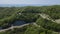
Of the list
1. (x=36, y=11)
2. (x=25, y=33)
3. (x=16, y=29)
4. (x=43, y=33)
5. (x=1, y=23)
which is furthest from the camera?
(x=36, y=11)

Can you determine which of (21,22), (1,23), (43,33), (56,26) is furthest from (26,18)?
(43,33)

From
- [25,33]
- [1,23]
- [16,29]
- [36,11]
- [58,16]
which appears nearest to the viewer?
[25,33]

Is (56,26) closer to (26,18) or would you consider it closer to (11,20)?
(26,18)

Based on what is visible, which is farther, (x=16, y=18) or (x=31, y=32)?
(x=16, y=18)

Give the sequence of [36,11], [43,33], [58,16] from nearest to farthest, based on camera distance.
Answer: [43,33] → [58,16] → [36,11]

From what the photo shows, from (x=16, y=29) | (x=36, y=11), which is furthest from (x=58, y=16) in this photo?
(x=16, y=29)

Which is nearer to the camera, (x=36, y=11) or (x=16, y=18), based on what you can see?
(x=16, y=18)

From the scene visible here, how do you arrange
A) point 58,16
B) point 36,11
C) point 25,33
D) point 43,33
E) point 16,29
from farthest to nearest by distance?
point 36,11, point 58,16, point 16,29, point 25,33, point 43,33

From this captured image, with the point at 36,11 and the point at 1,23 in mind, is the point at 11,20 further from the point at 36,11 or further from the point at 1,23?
the point at 36,11
